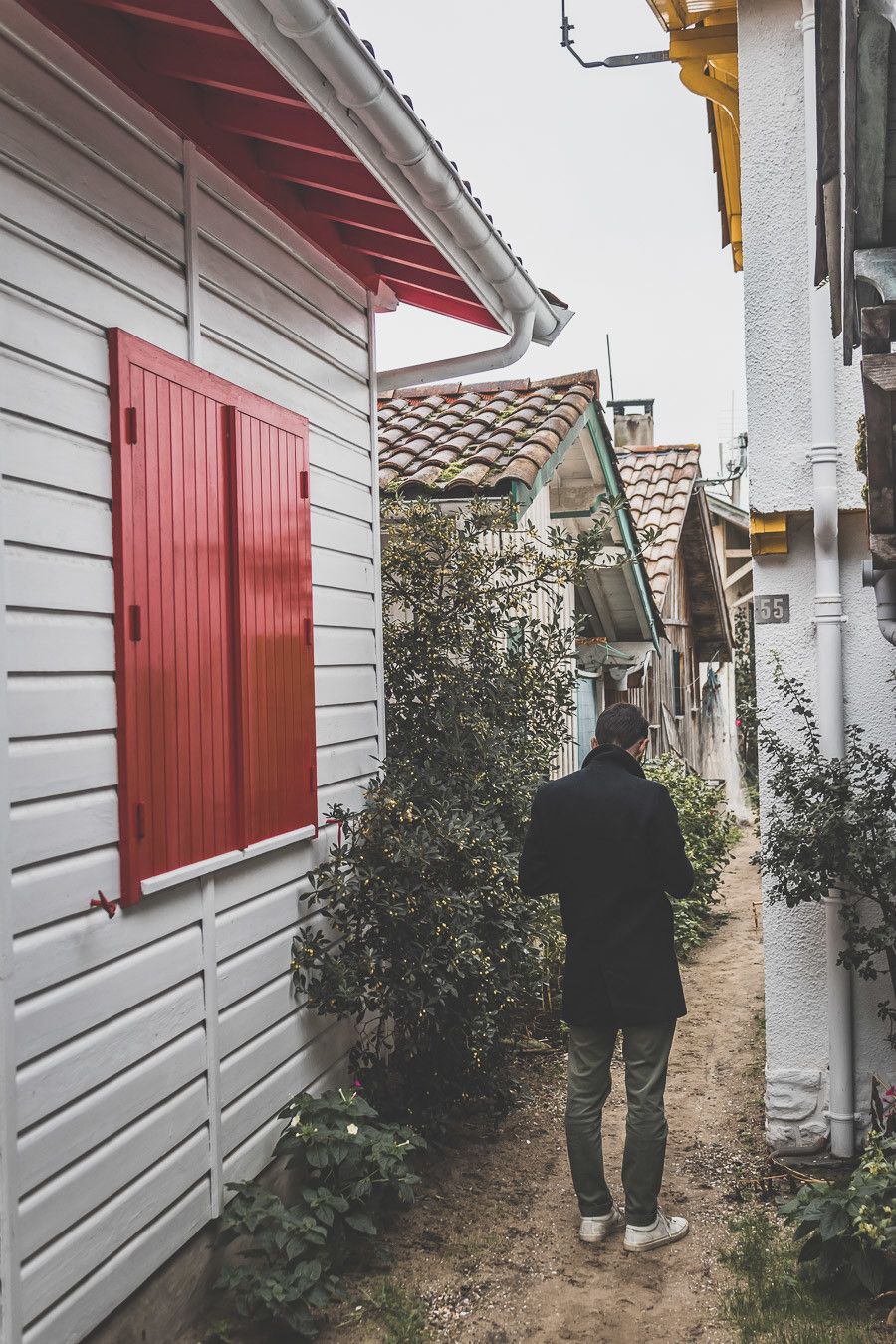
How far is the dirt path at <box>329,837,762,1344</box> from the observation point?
12.3 ft

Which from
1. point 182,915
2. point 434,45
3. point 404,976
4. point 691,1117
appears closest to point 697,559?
point 691,1117

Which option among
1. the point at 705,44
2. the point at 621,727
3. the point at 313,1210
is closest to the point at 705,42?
the point at 705,44

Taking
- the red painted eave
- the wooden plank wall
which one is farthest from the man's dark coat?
the wooden plank wall

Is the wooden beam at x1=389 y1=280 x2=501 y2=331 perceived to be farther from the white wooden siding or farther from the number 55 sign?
the number 55 sign

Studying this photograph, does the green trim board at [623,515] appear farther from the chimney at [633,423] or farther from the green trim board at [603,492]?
the chimney at [633,423]

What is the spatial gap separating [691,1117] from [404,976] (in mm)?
1872

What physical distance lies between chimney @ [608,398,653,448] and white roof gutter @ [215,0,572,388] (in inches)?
545

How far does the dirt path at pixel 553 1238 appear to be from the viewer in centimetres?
376

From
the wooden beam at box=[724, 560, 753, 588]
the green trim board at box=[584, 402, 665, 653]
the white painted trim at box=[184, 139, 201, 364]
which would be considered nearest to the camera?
the white painted trim at box=[184, 139, 201, 364]

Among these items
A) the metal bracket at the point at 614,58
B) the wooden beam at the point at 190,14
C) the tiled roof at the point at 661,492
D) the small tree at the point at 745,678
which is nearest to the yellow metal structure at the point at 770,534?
the wooden beam at the point at 190,14

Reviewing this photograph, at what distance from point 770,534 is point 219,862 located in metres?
2.69

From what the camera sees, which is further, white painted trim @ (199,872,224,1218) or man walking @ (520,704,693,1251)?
man walking @ (520,704,693,1251)

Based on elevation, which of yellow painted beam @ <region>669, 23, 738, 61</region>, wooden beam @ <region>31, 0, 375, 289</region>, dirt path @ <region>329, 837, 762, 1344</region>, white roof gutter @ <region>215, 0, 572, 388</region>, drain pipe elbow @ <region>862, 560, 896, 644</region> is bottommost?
dirt path @ <region>329, 837, 762, 1344</region>

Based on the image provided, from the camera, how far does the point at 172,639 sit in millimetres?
3531
